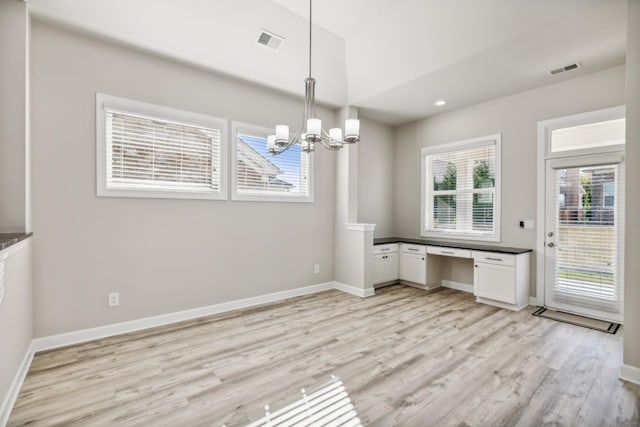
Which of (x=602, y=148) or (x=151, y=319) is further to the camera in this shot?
(x=602, y=148)

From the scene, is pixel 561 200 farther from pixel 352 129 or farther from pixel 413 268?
pixel 352 129

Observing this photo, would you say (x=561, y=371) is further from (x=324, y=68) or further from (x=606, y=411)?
(x=324, y=68)

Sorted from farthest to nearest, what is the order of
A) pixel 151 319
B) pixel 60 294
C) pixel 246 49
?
pixel 246 49 < pixel 151 319 < pixel 60 294

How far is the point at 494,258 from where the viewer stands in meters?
4.24

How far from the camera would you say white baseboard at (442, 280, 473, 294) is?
5016 mm

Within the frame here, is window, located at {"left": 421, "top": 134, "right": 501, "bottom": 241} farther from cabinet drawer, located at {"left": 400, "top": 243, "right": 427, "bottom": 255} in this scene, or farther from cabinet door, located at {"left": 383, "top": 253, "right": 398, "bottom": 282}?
cabinet door, located at {"left": 383, "top": 253, "right": 398, "bottom": 282}

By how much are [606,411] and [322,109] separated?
4.67 metres

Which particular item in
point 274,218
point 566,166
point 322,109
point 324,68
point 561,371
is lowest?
point 561,371

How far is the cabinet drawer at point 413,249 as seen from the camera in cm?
508

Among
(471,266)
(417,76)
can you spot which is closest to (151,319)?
(417,76)

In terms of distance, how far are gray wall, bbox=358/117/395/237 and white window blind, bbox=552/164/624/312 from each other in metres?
2.72

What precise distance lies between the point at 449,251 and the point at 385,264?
3.47 ft

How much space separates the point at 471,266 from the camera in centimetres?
500

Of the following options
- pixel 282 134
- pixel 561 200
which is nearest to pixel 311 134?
pixel 282 134
